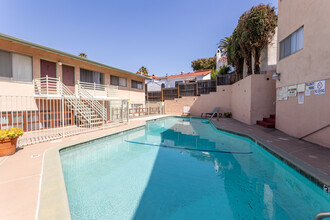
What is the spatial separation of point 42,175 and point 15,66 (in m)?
7.35

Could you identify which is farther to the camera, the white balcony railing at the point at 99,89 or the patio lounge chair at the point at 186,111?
the patio lounge chair at the point at 186,111

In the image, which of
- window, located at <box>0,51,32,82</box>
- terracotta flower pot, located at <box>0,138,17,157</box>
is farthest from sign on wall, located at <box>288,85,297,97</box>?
window, located at <box>0,51,32,82</box>

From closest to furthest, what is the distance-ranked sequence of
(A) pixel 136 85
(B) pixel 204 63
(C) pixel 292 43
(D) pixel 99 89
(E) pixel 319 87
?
(E) pixel 319 87
(C) pixel 292 43
(D) pixel 99 89
(A) pixel 136 85
(B) pixel 204 63

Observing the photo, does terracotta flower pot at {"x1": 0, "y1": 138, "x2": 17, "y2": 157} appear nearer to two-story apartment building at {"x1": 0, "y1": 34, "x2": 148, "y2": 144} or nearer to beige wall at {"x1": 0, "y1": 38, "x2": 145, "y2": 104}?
two-story apartment building at {"x1": 0, "y1": 34, "x2": 148, "y2": 144}

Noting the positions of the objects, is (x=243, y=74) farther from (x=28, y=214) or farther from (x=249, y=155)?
(x=28, y=214)

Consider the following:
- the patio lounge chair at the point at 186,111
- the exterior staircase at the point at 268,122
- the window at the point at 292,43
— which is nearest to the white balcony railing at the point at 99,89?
the patio lounge chair at the point at 186,111

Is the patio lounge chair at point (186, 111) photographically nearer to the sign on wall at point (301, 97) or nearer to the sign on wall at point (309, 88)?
the sign on wall at point (301, 97)

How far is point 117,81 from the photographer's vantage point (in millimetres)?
14672

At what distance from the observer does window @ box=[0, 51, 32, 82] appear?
7.24 m

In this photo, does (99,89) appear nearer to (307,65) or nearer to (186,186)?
(186,186)

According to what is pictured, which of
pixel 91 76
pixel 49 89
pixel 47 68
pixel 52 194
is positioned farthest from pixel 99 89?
pixel 52 194

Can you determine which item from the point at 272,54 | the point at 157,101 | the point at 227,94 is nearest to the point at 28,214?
the point at 272,54

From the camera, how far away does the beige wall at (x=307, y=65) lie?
5.39 meters

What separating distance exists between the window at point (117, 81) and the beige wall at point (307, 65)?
1258 centimetres
